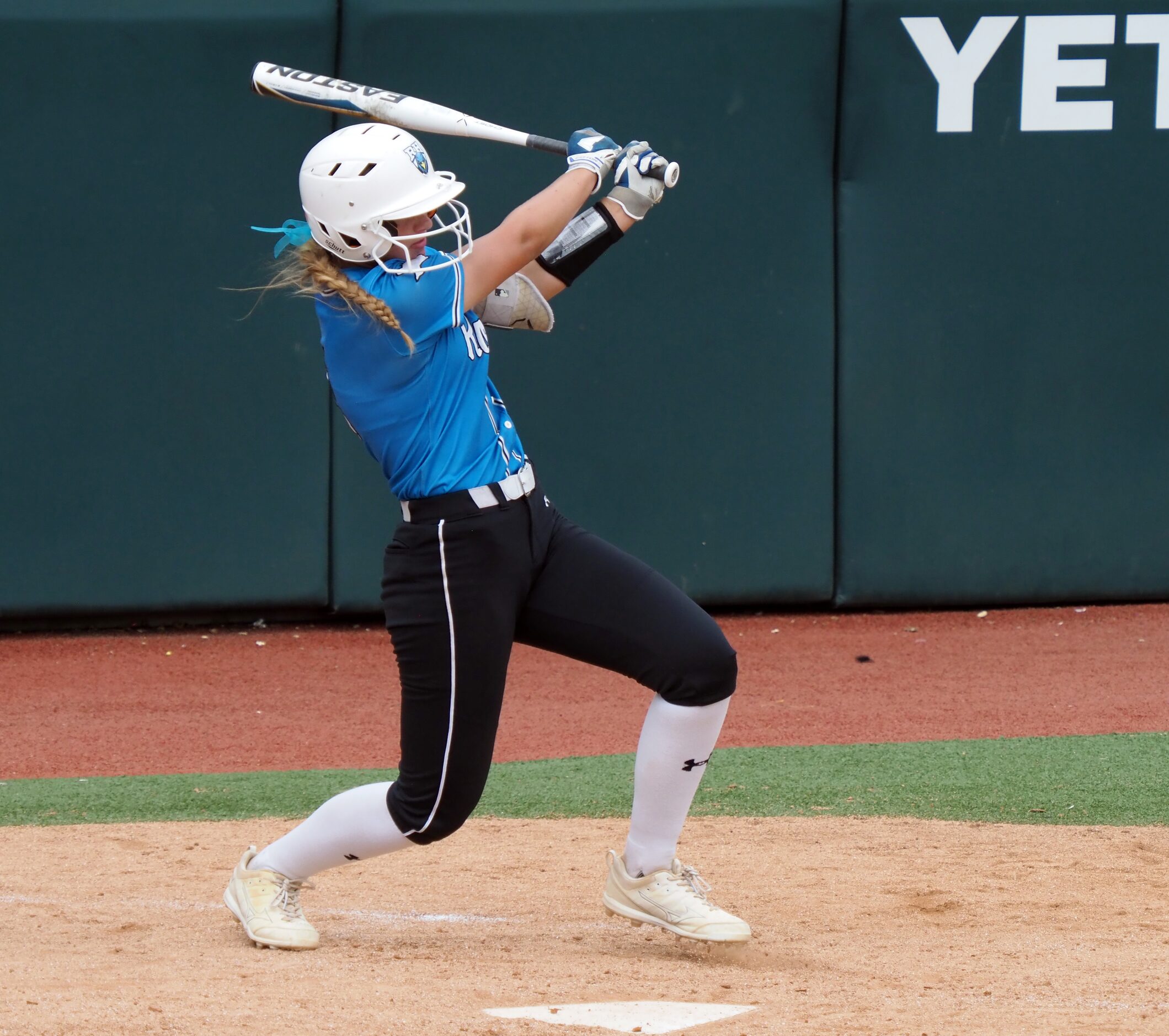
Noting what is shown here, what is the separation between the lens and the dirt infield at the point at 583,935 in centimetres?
275

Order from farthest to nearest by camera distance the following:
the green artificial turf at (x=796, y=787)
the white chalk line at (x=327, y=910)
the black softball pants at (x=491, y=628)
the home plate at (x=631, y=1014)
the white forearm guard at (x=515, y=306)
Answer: the green artificial turf at (x=796, y=787) → the white chalk line at (x=327, y=910) → the white forearm guard at (x=515, y=306) → the black softball pants at (x=491, y=628) → the home plate at (x=631, y=1014)

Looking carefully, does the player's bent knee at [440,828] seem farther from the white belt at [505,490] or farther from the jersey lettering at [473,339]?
the jersey lettering at [473,339]

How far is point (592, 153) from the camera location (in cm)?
316

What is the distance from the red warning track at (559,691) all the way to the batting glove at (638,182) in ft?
8.11

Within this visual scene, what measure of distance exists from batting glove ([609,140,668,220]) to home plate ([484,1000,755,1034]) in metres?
1.58

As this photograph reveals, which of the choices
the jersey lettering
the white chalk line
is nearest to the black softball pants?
the jersey lettering

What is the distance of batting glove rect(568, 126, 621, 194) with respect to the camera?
311cm

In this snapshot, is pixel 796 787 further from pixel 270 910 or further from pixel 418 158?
pixel 418 158

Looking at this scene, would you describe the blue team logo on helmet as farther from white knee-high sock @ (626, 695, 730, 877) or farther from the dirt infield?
the dirt infield

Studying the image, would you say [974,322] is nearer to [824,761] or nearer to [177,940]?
[824,761]

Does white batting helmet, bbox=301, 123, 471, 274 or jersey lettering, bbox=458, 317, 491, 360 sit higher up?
white batting helmet, bbox=301, 123, 471, 274

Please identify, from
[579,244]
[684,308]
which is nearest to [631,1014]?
[579,244]

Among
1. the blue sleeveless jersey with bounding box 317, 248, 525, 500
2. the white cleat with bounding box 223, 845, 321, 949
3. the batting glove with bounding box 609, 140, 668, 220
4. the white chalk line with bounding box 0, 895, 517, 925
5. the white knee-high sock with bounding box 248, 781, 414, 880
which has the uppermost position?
the batting glove with bounding box 609, 140, 668, 220

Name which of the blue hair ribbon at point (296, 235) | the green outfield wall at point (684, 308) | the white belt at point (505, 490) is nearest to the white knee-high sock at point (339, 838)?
the white belt at point (505, 490)
